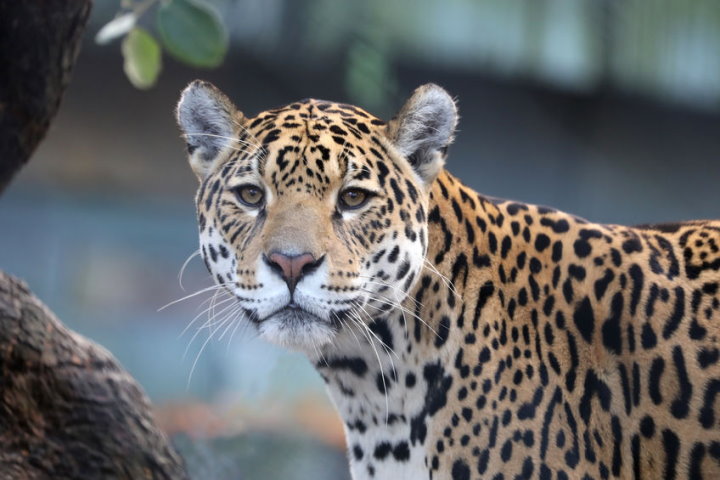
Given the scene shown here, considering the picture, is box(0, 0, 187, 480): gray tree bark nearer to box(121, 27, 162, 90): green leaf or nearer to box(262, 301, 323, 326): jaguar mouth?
box(121, 27, 162, 90): green leaf

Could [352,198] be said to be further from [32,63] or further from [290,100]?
[290,100]

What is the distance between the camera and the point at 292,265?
12.3 ft

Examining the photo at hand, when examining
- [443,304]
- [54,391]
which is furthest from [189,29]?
[54,391]

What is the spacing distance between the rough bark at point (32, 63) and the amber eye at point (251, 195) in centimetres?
85

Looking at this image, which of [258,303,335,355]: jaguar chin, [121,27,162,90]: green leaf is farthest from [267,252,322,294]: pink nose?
[121,27,162,90]: green leaf

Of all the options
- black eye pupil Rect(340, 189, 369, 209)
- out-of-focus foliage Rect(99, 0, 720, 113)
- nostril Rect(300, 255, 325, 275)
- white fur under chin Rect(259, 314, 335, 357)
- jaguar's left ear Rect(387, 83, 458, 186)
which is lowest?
white fur under chin Rect(259, 314, 335, 357)

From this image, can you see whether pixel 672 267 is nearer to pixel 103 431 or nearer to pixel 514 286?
pixel 514 286

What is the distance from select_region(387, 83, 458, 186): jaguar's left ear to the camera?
4242mm

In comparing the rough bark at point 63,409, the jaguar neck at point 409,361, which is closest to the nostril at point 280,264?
the jaguar neck at point 409,361

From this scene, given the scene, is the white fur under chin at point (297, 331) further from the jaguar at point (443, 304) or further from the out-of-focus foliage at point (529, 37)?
the out-of-focus foliage at point (529, 37)

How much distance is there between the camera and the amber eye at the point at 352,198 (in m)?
4.07

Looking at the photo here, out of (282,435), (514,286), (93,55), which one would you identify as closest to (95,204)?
(93,55)

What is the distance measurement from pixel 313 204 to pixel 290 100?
7111 millimetres

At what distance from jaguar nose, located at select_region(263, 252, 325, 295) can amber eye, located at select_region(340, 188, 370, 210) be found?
349 mm
